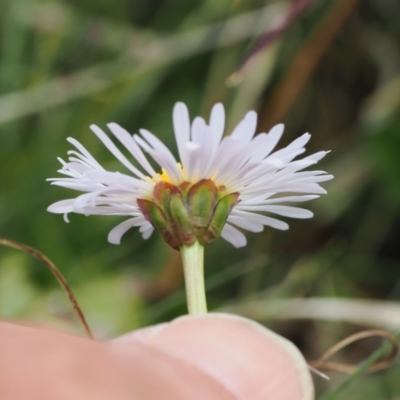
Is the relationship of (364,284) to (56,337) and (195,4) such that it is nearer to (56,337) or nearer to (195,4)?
(195,4)

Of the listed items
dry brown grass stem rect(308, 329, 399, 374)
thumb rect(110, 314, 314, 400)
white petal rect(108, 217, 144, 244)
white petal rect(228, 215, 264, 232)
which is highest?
white petal rect(108, 217, 144, 244)

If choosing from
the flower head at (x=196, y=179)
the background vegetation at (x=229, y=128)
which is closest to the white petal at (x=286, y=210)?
the flower head at (x=196, y=179)

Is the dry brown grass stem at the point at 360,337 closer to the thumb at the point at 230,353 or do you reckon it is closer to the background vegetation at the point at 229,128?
the thumb at the point at 230,353

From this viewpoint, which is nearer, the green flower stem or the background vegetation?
the green flower stem

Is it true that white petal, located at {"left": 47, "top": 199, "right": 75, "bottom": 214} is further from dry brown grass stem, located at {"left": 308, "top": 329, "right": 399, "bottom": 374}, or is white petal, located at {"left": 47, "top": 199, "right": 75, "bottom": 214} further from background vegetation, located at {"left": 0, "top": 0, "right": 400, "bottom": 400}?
background vegetation, located at {"left": 0, "top": 0, "right": 400, "bottom": 400}

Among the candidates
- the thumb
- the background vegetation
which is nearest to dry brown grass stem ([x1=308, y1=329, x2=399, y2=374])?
the thumb

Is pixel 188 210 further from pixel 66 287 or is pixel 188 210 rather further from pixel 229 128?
pixel 229 128
